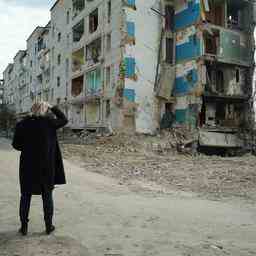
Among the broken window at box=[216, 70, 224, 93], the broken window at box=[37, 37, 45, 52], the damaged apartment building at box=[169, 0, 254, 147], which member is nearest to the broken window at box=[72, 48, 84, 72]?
the damaged apartment building at box=[169, 0, 254, 147]

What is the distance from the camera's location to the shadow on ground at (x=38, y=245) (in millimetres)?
4102

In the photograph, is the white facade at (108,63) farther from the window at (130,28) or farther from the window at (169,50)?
the window at (169,50)

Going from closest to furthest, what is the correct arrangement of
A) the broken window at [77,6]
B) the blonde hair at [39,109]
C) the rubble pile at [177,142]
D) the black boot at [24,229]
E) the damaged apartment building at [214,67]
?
1. the black boot at [24,229]
2. the blonde hair at [39,109]
3. the rubble pile at [177,142]
4. the damaged apartment building at [214,67]
5. the broken window at [77,6]

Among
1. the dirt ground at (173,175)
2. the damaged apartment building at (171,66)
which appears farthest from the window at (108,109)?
the dirt ground at (173,175)

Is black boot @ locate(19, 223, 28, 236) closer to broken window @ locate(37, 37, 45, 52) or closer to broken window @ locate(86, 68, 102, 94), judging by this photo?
broken window @ locate(86, 68, 102, 94)

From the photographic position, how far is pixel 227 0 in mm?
30500

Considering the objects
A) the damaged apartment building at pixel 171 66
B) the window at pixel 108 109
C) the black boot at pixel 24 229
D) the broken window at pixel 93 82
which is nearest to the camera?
the black boot at pixel 24 229

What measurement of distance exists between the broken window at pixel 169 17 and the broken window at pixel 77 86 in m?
10.7

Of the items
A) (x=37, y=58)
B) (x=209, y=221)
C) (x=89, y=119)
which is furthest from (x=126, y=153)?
(x=37, y=58)

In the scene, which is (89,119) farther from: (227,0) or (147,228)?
(147,228)

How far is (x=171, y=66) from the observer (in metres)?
30.9

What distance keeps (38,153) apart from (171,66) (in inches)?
1060

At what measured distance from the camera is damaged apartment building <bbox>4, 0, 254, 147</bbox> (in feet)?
93.8

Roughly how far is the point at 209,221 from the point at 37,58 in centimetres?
5137
